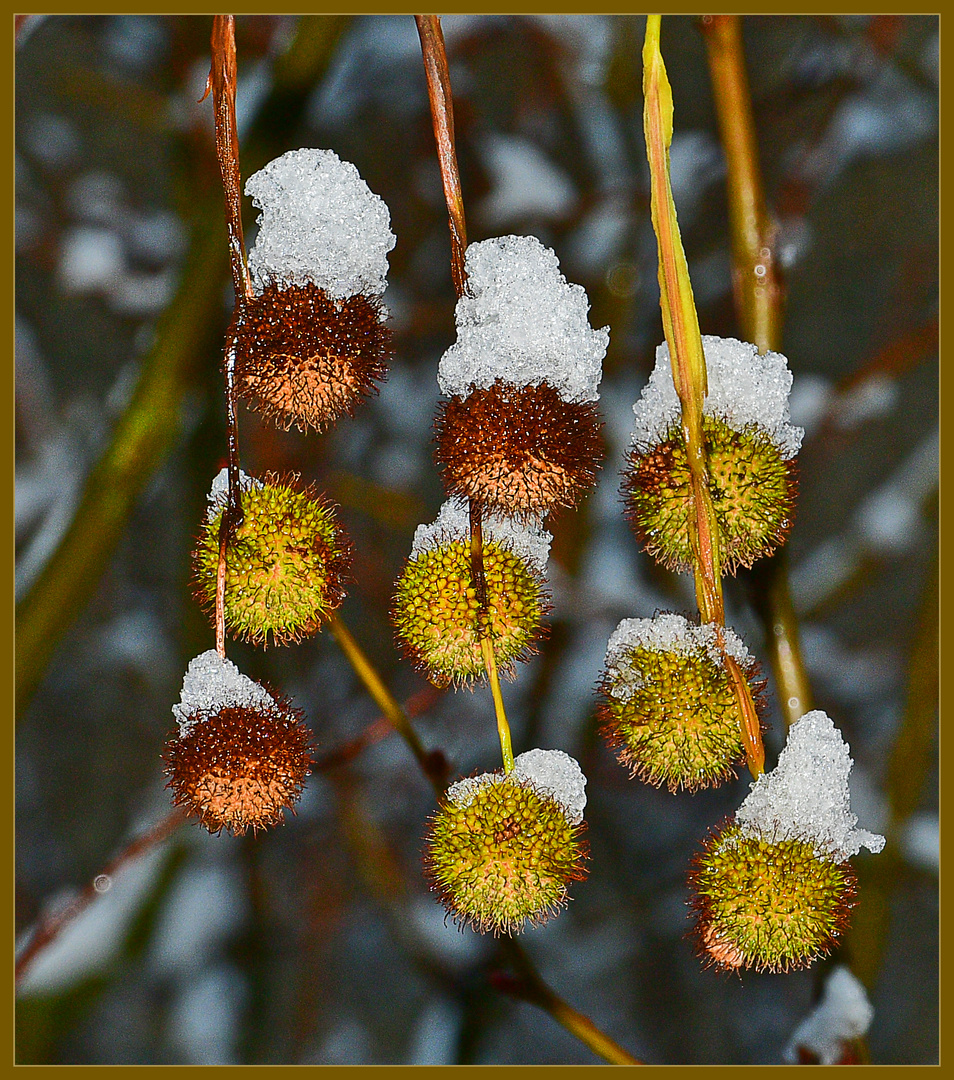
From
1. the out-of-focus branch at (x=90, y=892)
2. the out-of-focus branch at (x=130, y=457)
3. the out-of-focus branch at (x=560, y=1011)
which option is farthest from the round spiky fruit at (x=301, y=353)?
the out-of-focus branch at (x=130, y=457)

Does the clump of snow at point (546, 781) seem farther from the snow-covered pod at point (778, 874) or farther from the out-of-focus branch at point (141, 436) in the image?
the out-of-focus branch at point (141, 436)

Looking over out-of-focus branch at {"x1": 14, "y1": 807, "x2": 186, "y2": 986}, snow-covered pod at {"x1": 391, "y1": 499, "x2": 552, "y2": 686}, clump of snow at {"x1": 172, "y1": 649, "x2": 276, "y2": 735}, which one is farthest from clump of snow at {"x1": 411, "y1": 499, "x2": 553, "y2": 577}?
out-of-focus branch at {"x1": 14, "y1": 807, "x2": 186, "y2": 986}

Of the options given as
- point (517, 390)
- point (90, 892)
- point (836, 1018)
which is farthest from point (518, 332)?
point (90, 892)

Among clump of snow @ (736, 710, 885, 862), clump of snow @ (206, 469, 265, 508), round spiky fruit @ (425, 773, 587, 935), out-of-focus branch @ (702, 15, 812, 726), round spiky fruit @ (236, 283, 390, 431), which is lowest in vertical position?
round spiky fruit @ (425, 773, 587, 935)

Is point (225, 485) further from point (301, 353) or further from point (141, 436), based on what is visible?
point (141, 436)

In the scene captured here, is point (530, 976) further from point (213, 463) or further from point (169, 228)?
point (169, 228)

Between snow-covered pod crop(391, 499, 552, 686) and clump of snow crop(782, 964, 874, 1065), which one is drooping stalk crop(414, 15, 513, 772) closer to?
snow-covered pod crop(391, 499, 552, 686)
